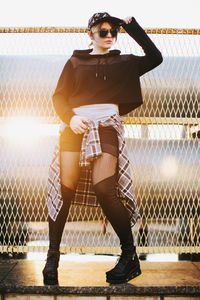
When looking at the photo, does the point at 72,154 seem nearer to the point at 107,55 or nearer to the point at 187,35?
the point at 107,55

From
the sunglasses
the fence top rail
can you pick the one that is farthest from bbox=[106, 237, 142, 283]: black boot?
the fence top rail

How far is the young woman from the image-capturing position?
3.36 feet

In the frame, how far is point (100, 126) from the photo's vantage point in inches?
41.2

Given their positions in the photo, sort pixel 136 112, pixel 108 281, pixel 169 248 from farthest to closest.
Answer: pixel 136 112
pixel 169 248
pixel 108 281

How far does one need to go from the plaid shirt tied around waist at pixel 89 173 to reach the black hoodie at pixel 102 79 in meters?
0.07

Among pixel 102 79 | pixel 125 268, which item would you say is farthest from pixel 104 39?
pixel 125 268

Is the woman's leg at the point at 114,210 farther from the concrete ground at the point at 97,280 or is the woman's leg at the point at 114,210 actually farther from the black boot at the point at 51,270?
the black boot at the point at 51,270

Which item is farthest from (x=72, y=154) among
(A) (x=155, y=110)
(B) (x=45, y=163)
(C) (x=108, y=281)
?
(A) (x=155, y=110)

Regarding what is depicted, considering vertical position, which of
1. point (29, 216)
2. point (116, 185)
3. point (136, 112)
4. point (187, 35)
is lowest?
Answer: point (29, 216)

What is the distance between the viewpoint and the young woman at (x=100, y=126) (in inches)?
40.3

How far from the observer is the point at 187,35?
144 cm

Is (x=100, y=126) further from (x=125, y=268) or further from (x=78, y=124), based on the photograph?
(x=125, y=268)

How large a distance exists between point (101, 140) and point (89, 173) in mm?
186

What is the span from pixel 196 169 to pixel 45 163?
665 millimetres
